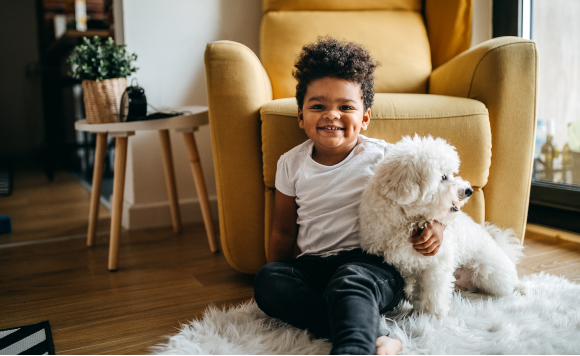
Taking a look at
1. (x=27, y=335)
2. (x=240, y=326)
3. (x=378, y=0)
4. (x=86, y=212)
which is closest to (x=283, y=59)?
(x=378, y=0)

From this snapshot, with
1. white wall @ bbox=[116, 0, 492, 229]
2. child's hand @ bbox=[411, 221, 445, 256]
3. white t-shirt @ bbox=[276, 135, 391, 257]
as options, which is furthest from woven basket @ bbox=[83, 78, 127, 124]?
child's hand @ bbox=[411, 221, 445, 256]

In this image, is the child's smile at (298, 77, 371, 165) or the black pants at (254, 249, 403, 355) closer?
the black pants at (254, 249, 403, 355)

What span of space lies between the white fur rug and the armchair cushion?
0.34 meters

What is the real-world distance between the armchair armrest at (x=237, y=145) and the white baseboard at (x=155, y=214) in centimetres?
87

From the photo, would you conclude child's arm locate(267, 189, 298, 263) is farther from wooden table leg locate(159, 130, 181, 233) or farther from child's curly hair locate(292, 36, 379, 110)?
wooden table leg locate(159, 130, 181, 233)

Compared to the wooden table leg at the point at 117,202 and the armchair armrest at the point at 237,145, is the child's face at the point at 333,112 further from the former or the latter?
the wooden table leg at the point at 117,202

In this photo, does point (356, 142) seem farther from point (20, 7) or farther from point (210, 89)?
point (20, 7)

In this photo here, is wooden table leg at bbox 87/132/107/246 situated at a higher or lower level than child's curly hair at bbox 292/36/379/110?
lower

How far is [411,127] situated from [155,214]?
1332mm

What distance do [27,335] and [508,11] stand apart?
2268mm

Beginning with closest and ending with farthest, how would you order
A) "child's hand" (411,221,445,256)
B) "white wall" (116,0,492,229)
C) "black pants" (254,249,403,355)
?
"black pants" (254,249,403,355)
"child's hand" (411,221,445,256)
"white wall" (116,0,492,229)

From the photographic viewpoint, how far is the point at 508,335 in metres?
0.88

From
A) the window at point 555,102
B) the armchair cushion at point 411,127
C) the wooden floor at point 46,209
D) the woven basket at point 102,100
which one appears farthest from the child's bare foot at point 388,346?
the wooden floor at point 46,209

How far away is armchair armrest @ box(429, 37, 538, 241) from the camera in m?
1.26
